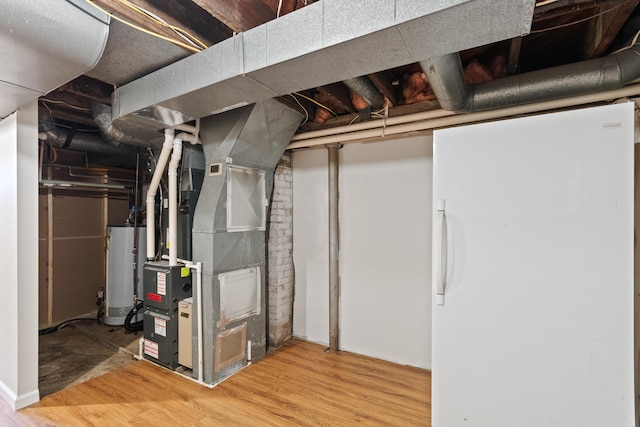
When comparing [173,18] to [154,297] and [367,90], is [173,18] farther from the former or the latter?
[154,297]

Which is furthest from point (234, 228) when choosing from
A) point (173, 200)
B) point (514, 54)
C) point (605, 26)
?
point (605, 26)

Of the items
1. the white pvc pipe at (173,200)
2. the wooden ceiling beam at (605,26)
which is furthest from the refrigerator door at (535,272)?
the white pvc pipe at (173,200)

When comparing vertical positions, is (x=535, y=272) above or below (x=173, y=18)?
below

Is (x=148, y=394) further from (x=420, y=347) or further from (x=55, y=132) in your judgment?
(x=55, y=132)

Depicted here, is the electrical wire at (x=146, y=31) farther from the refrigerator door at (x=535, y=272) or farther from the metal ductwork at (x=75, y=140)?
the metal ductwork at (x=75, y=140)

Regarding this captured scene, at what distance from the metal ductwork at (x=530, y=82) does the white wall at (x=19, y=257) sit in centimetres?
276

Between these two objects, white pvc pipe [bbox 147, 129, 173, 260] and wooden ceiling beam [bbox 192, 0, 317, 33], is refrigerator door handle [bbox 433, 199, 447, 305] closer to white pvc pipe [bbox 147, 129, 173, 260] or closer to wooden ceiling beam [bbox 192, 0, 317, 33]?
wooden ceiling beam [bbox 192, 0, 317, 33]

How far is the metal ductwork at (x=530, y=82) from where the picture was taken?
67.9 inches

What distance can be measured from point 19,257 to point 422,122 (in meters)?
3.18

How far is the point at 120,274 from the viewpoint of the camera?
3.87 metres

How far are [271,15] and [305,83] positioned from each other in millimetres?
443

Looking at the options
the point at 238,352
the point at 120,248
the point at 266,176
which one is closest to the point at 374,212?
the point at 266,176

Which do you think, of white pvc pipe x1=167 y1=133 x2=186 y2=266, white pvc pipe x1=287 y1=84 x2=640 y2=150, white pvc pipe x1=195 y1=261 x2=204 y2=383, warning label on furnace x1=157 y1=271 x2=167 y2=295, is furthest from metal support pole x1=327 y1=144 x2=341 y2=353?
warning label on furnace x1=157 y1=271 x2=167 y2=295

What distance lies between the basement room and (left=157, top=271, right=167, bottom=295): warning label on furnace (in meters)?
0.02
